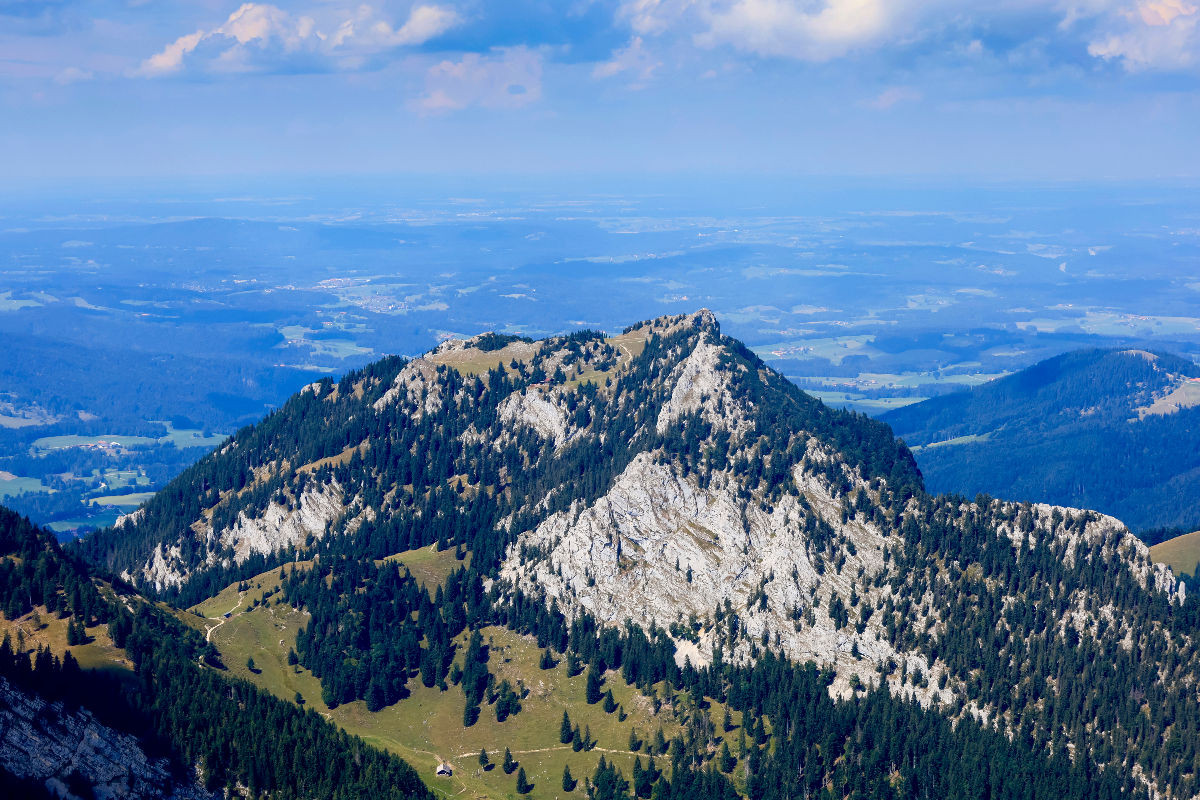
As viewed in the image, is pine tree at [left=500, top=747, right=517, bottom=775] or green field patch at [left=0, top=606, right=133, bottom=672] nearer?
green field patch at [left=0, top=606, right=133, bottom=672]

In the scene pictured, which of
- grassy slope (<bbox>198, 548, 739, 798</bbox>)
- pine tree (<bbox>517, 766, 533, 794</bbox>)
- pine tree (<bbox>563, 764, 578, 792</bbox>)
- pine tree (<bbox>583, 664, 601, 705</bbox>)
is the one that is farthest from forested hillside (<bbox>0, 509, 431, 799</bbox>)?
pine tree (<bbox>583, 664, 601, 705</bbox>)

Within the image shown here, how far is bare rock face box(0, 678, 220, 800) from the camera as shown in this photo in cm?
12131

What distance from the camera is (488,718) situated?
7062 inches

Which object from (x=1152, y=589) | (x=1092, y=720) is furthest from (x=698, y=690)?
(x=1152, y=589)

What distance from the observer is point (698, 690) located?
178 metres

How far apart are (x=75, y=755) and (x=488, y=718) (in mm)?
68813

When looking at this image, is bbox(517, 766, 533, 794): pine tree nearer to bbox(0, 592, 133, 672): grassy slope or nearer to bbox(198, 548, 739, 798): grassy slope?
bbox(198, 548, 739, 798): grassy slope

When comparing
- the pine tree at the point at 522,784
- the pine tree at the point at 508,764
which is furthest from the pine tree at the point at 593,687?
the pine tree at the point at 522,784

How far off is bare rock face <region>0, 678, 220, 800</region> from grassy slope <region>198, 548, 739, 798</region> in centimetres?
4260

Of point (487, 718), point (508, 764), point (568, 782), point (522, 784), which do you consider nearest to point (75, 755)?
point (522, 784)

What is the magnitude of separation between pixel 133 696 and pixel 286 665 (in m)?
50.9

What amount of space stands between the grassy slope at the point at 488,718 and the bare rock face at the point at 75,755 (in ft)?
140

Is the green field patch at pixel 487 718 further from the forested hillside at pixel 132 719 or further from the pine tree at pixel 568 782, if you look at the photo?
the forested hillside at pixel 132 719

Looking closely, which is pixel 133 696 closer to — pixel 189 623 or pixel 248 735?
pixel 248 735
